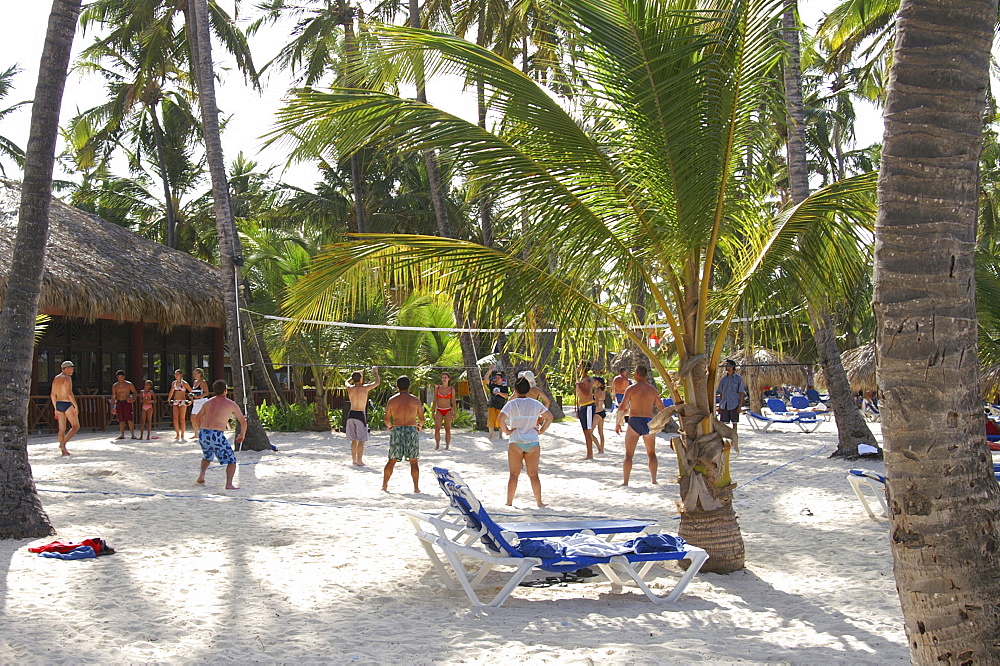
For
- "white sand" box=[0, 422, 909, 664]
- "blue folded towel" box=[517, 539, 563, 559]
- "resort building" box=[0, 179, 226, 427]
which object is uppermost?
"resort building" box=[0, 179, 226, 427]

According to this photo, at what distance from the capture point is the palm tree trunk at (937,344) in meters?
2.60

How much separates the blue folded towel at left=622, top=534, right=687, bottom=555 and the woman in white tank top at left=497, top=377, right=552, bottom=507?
3.00m

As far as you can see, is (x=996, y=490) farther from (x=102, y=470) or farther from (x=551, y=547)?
(x=102, y=470)

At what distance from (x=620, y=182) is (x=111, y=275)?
15.3 m

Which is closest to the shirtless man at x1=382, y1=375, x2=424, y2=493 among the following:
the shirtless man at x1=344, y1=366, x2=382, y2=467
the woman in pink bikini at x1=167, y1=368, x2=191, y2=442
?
the shirtless man at x1=344, y1=366, x2=382, y2=467

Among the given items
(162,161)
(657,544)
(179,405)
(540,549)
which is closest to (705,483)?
(657,544)

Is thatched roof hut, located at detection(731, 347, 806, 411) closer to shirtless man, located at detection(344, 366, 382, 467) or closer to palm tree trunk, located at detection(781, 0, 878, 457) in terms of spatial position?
palm tree trunk, located at detection(781, 0, 878, 457)

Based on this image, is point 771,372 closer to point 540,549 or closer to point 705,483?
point 705,483

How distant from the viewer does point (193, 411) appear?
50.6 ft

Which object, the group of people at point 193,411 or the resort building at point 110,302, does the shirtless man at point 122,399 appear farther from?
the resort building at point 110,302

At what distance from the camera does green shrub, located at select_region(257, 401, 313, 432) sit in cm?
1897

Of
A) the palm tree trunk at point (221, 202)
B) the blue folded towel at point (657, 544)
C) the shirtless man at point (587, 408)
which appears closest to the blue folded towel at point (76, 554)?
the blue folded towel at point (657, 544)

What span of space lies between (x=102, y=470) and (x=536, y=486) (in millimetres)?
6282

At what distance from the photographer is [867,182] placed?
222 inches
